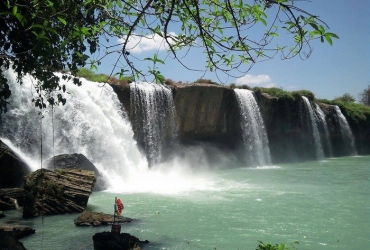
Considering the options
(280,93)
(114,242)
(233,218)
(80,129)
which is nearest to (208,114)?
(280,93)

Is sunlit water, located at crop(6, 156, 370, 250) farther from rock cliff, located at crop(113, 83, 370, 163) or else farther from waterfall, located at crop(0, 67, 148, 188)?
rock cliff, located at crop(113, 83, 370, 163)

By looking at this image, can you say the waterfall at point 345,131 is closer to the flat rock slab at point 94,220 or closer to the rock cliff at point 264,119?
the rock cliff at point 264,119

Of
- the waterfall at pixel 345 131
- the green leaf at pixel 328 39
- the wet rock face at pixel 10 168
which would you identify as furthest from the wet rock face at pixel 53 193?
the waterfall at pixel 345 131

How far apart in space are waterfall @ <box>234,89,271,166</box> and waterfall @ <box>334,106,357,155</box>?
8.96 meters

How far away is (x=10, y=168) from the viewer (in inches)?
428

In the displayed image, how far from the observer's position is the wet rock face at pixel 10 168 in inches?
417

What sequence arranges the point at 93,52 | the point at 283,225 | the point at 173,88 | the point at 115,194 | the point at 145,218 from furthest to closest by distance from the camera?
the point at 173,88 < the point at 115,194 < the point at 145,218 < the point at 283,225 < the point at 93,52

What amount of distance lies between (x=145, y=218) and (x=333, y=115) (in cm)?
2542

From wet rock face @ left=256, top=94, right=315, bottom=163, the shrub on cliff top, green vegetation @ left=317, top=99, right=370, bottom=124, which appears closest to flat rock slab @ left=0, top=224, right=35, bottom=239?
wet rock face @ left=256, top=94, right=315, bottom=163

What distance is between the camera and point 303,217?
9.35 m

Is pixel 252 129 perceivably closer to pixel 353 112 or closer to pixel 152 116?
pixel 152 116

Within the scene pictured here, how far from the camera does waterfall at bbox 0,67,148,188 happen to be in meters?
14.3

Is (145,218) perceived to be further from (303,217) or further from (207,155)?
(207,155)

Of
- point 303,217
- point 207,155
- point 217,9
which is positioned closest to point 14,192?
point 303,217
